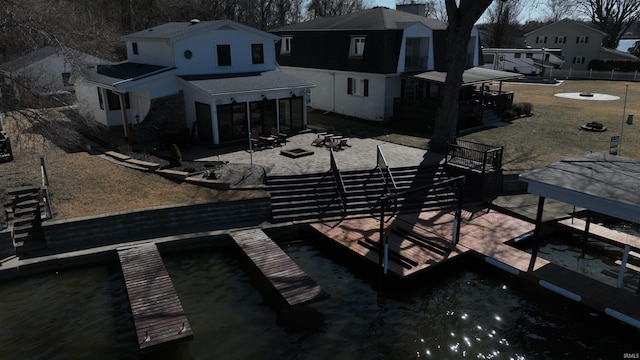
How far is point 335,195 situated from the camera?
18062 millimetres

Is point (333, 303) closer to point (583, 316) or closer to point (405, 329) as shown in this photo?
point (405, 329)

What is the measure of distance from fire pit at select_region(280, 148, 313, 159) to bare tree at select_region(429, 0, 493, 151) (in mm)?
6985

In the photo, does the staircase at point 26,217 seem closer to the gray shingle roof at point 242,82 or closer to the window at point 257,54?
the gray shingle roof at point 242,82

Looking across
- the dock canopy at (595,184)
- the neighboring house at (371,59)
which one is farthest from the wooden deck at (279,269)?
the neighboring house at (371,59)

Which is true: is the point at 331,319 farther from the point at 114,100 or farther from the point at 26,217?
the point at 114,100

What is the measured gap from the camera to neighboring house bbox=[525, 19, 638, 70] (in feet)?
197

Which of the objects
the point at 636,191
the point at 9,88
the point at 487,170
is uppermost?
the point at 9,88

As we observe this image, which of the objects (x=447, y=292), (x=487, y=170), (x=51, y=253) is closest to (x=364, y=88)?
(x=487, y=170)

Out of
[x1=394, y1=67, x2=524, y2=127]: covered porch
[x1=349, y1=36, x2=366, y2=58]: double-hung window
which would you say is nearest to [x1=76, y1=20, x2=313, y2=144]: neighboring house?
[x1=349, y1=36, x2=366, y2=58]: double-hung window

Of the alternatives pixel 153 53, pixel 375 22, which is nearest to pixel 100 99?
pixel 153 53

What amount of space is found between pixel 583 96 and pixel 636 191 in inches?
1340

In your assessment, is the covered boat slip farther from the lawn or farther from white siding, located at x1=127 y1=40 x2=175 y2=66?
white siding, located at x1=127 y1=40 x2=175 y2=66

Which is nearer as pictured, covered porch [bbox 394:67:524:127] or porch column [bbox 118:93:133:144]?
porch column [bbox 118:93:133:144]

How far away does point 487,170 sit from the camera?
19.1 metres
